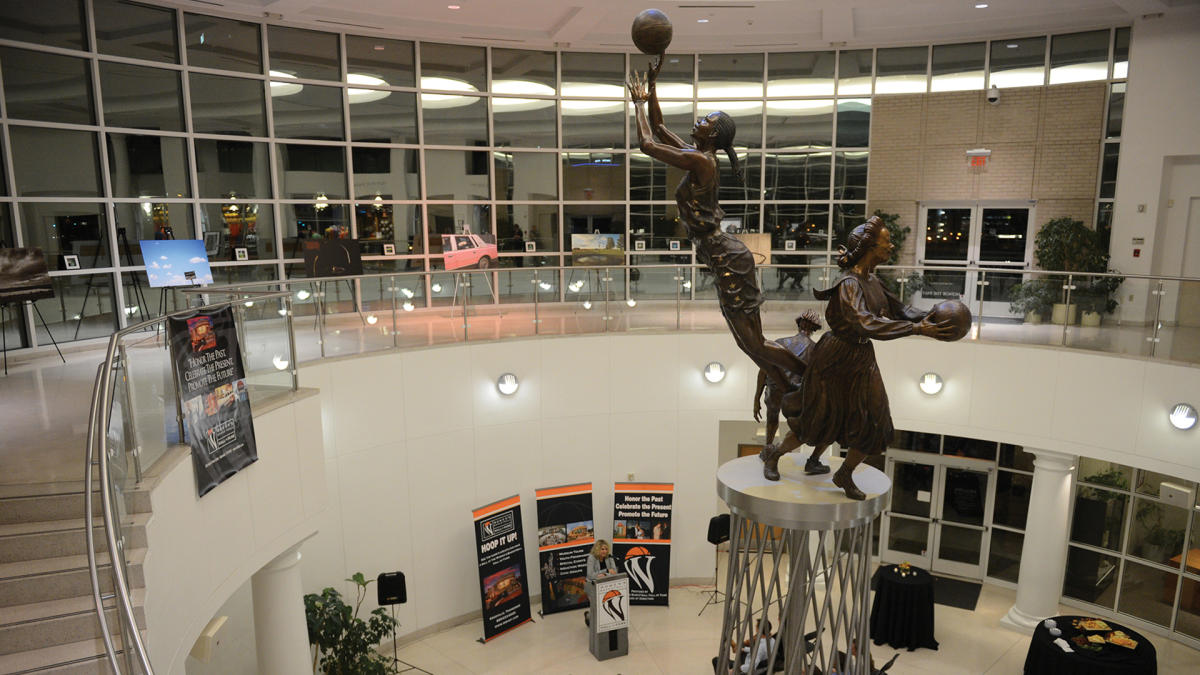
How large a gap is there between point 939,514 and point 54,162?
14.1 meters

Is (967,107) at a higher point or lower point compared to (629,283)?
higher

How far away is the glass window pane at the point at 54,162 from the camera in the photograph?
9867mm

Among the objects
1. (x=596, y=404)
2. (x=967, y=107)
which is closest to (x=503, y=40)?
(x=596, y=404)

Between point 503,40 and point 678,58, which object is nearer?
point 503,40

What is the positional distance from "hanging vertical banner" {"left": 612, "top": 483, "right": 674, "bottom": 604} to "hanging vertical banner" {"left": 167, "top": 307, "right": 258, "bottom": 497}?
6.22m

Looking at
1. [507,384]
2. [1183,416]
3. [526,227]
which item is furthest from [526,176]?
[1183,416]

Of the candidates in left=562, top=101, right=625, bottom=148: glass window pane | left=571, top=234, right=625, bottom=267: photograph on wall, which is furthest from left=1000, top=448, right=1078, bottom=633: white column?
left=562, top=101, right=625, bottom=148: glass window pane

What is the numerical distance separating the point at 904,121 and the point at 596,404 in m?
8.25

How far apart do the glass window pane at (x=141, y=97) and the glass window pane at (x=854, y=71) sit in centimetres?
1148

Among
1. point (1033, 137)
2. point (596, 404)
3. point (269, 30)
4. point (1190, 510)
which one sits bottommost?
point (1190, 510)

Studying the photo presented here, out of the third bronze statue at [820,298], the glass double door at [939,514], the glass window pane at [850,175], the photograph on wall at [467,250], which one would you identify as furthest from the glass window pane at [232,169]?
the glass double door at [939,514]

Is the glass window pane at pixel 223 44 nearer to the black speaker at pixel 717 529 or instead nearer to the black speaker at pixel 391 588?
the black speaker at pixel 391 588

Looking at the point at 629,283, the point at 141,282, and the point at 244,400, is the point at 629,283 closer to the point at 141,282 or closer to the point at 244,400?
Result: the point at 244,400

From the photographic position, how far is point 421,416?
1002 centimetres
